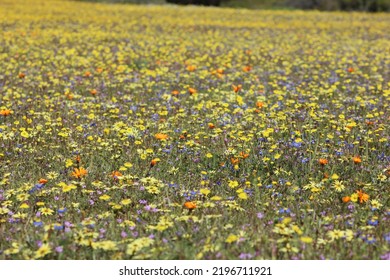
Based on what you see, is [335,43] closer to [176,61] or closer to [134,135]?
[176,61]

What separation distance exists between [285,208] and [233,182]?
30.8 inches

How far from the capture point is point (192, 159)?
6.67 metres

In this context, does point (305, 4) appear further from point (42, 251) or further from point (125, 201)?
point (42, 251)

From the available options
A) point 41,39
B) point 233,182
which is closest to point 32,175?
point 233,182

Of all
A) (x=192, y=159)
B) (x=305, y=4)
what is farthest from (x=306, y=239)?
(x=305, y=4)

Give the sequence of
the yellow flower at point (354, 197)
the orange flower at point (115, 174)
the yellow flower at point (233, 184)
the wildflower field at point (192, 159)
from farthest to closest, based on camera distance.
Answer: the orange flower at point (115, 174), the yellow flower at point (233, 184), the yellow flower at point (354, 197), the wildflower field at point (192, 159)

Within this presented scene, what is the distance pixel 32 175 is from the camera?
20.1 feet

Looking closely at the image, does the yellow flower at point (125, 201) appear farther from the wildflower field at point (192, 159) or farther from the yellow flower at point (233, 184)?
the yellow flower at point (233, 184)

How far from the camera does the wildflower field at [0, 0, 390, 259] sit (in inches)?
179

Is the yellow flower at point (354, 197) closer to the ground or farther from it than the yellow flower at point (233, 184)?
farther from it

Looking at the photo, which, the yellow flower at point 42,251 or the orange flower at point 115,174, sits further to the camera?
the orange flower at point 115,174

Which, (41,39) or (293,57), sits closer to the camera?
(293,57)

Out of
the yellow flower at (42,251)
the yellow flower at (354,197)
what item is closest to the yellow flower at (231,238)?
the yellow flower at (354,197)

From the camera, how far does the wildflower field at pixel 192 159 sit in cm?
456
